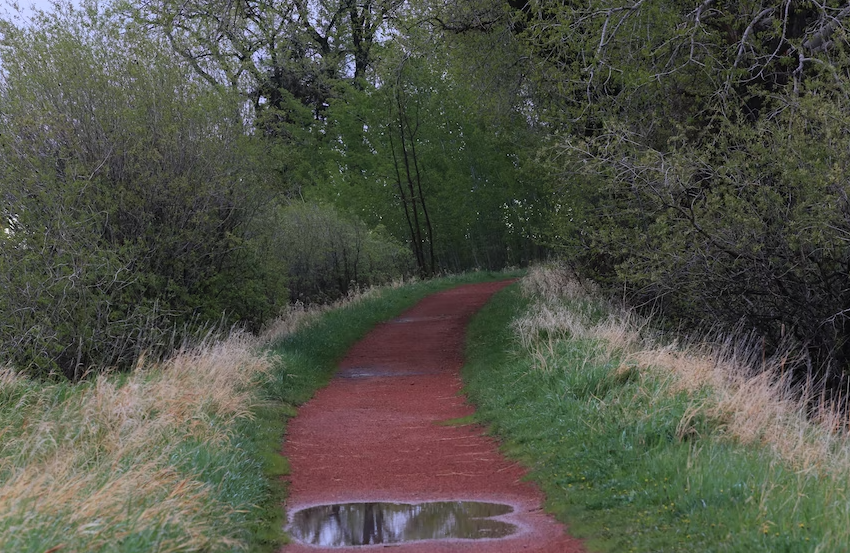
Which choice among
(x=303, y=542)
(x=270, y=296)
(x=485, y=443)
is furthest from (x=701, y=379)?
(x=270, y=296)

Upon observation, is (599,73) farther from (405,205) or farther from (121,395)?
(405,205)

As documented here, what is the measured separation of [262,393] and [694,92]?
8.72 meters

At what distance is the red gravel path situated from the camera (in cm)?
716

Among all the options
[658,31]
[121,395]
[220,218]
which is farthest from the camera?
[220,218]

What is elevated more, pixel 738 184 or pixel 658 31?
pixel 658 31

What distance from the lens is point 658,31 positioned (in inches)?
604

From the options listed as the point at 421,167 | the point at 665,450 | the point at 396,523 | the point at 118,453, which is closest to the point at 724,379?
the point at 665,450

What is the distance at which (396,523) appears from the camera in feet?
24.1

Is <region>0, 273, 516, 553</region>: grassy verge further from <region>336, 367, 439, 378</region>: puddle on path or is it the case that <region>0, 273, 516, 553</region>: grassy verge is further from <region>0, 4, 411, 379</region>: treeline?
<region>336, 367, 439, 378</region>: puddle on path

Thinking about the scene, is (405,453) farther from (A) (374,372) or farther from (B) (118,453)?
(A) (374,372)

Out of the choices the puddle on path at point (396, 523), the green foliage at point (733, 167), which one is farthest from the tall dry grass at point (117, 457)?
the green foliage at point (733, 167)

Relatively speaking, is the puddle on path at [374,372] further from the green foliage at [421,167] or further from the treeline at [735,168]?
the green foliage at [421,167]

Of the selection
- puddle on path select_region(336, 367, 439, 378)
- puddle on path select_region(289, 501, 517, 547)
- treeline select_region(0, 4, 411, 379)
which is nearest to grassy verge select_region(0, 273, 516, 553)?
puddle on path select_region(289, 501, 517, 547)

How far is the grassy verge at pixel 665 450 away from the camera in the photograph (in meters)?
5.99
